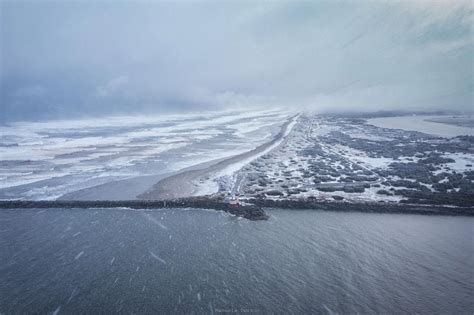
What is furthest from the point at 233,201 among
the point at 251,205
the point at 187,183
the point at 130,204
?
the point at 130,204

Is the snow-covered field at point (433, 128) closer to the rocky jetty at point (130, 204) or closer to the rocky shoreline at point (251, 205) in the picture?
the rocky shoreline at point (251, 205)

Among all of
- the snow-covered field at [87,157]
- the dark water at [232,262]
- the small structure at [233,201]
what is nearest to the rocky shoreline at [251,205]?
the small structure at [233,201]

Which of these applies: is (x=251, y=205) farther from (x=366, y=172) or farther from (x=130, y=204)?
(x=366, y=172)

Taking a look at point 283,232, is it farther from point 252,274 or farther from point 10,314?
point 10,314

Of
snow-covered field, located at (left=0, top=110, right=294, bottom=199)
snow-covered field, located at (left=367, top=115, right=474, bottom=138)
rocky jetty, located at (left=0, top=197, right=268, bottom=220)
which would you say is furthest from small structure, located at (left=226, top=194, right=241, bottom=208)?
snow-covered field, located at (left=367, top=115, right=474, bottom=138)

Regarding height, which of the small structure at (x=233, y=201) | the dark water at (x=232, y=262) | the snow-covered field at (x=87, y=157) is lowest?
the dark water at (x=232, y=262)

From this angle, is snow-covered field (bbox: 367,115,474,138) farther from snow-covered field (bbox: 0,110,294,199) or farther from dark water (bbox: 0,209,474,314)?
dark water (bbox: 0,209,474,314)

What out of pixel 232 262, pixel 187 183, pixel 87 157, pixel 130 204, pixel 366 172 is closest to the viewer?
pixel 232 262
